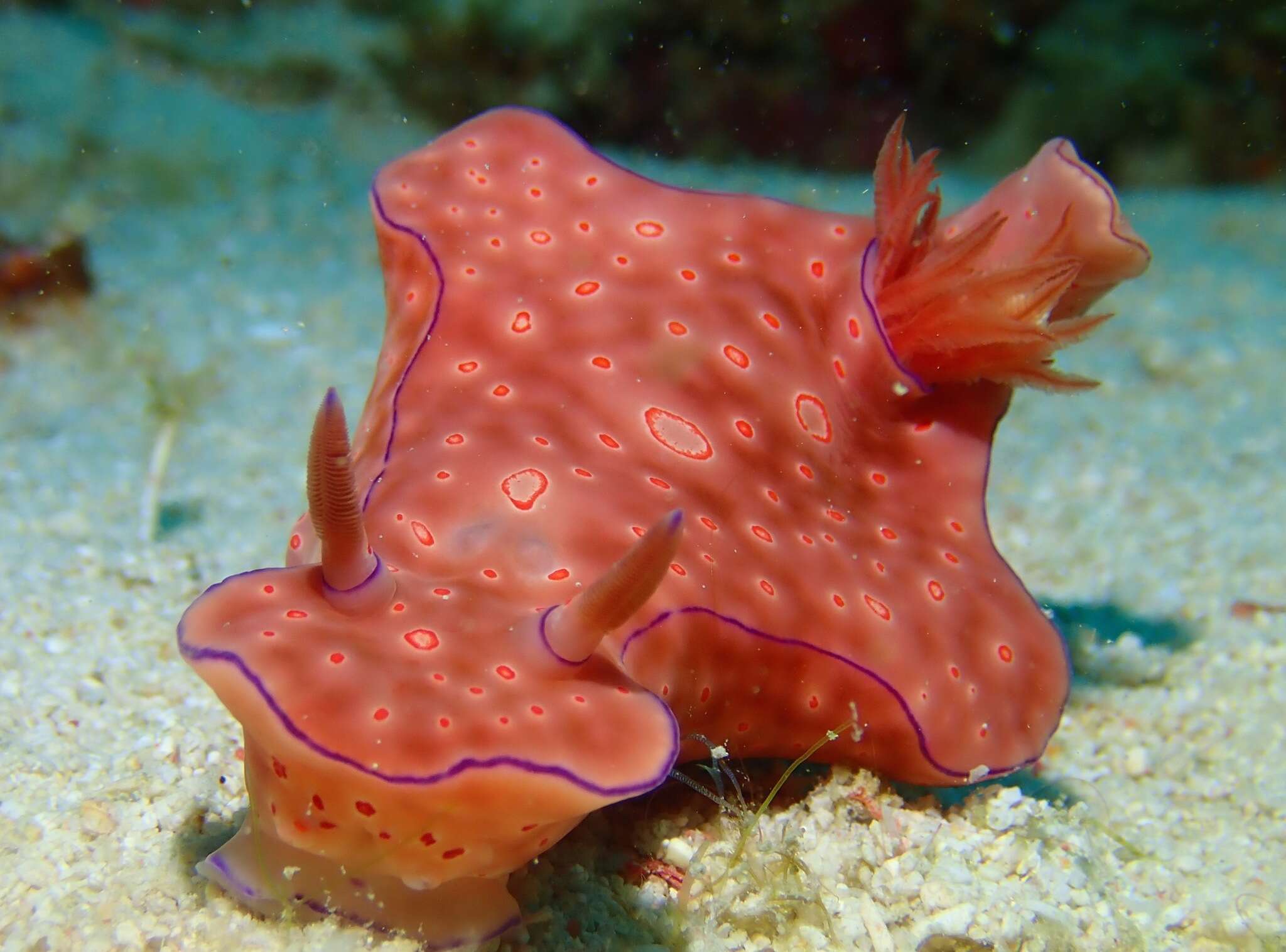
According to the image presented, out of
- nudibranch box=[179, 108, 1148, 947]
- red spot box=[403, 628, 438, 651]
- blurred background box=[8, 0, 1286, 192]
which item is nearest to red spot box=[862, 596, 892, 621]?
nudibranch box=[179, 108, 1148, 947]

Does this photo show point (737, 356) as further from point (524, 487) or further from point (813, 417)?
point (524, 487)

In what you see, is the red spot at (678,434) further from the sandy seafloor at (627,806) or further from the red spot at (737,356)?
the sandy seafloor at (627,806)

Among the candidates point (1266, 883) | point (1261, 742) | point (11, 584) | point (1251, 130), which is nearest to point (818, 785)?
point (1266, 883)

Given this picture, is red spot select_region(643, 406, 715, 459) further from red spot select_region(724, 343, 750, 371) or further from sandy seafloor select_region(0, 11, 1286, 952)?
sandy seafloor select_region(0, 11, 1286, 952)

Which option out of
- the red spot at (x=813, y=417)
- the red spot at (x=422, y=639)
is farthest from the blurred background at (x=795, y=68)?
the red spot at (x=422, y=639)

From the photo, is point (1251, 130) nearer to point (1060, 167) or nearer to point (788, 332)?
point (1060, 167)

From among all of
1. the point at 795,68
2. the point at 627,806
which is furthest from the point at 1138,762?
the point at 795,68
